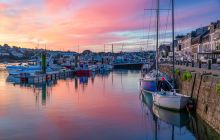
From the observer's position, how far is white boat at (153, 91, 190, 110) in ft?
97.6

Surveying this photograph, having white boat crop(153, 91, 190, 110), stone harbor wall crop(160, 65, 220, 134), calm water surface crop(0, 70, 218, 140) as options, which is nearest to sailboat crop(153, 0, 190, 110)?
white boat crop(153, 91, 190, 110)

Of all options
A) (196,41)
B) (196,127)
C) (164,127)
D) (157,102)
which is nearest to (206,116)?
(196,127)

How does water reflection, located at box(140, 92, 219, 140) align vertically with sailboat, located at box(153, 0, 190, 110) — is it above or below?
below

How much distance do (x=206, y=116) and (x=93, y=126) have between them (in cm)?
843

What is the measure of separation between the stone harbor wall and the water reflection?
598mm

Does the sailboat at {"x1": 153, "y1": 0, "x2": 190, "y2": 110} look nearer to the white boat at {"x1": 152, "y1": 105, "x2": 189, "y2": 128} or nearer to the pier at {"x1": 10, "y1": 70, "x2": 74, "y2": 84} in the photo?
the white boat at {"x1": 152, "y1": 105, "x2": 189, "y2": 128}

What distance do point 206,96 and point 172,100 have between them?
4.33 metres

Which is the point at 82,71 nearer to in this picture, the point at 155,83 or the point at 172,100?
the point at 155,83

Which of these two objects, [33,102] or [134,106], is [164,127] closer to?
[134,106]

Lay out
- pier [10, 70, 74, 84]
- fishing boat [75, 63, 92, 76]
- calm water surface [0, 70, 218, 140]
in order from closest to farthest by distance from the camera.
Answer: calm water surface [0, 70, 218, 140] < pier [10, 70, 74, 84] < fishing boat [75, 63, 92, 76]

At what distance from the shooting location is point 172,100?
3031 centimetres

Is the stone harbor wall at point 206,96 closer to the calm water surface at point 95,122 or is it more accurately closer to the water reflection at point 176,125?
the water reflection at point 176,125

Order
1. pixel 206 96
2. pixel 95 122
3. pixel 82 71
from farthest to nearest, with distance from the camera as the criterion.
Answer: pixel 82 71, pixel 95 122, pixel 206 96

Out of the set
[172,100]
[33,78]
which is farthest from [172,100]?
[33,78]
